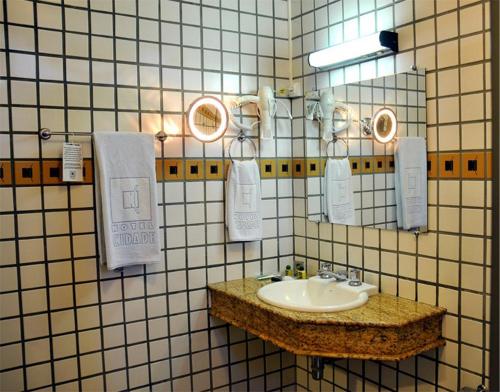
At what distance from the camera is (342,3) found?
7.13 ft

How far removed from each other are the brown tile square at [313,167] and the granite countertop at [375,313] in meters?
0.69

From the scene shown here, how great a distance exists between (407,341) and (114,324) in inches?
48.4

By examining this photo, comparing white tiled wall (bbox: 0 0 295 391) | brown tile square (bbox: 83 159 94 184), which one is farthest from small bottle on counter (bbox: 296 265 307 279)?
brown tile square (bbox: 83 159 94 184)

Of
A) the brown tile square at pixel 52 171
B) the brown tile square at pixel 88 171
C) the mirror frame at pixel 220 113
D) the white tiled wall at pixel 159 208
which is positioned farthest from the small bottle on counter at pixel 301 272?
the brown tile square at pixel 52 171

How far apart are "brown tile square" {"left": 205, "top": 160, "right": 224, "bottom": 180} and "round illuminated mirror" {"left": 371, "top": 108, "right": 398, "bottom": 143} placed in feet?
2.47

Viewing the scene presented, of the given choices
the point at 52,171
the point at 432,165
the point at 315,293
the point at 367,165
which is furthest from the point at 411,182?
the point at 52,171

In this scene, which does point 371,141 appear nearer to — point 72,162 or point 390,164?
point 390,164

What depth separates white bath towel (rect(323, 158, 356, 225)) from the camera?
86.8 inches

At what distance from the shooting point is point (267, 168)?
2438mm

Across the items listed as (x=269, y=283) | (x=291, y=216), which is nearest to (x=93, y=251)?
(x=269, y=283)

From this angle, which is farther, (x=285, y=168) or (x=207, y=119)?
(x=285, y=168)

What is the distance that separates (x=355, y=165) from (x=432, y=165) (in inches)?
16.3

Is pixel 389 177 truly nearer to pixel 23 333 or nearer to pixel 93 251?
pixel 93 251

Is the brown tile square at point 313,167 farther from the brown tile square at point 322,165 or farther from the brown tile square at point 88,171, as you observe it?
the brown tile square at point 88,171
